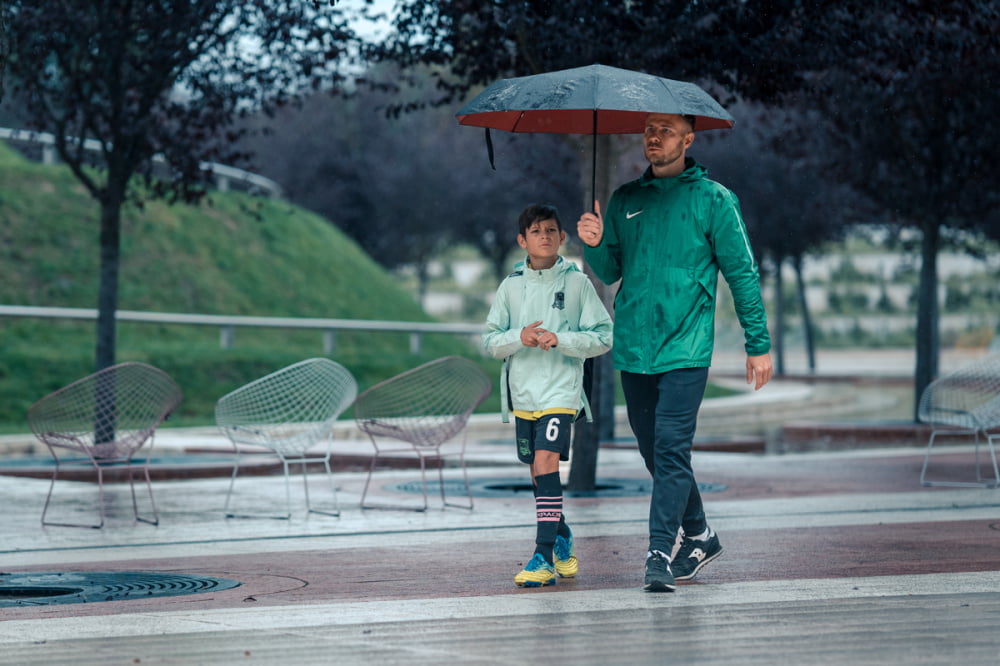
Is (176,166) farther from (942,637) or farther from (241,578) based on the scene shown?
(942,637)

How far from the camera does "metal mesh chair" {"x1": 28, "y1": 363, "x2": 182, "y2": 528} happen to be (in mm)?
9008

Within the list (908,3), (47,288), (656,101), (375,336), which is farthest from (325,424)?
(375,336)

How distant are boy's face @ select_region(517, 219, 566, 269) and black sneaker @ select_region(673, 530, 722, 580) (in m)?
1.38

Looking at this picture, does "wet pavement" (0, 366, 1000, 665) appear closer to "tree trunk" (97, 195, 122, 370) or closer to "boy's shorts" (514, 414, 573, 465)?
"boy's shorts" (514, 414, 573, 465)

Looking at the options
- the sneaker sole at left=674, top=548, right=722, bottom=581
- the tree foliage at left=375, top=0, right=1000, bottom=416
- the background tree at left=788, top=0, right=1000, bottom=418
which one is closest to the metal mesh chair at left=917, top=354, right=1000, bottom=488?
the tree foliage at left=375, top=0, right=1000, bottom=416

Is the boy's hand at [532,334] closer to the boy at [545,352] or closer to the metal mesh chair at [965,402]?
the boy at [545,352]

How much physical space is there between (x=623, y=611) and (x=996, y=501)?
212 inches

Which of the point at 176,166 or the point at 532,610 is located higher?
the point at 176,166

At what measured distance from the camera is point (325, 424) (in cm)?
977

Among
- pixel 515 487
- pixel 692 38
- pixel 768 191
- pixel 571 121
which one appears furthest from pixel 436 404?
pixel 768 191

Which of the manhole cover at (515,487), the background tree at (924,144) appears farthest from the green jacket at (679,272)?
the background tree at (924,144)

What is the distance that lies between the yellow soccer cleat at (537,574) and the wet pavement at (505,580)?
79mm

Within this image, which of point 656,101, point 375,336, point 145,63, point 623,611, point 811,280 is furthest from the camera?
point 811,280

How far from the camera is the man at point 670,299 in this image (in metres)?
6.12
